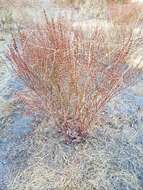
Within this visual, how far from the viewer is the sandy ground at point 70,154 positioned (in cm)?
284

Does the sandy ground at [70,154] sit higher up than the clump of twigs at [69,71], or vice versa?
the clump of twigs at [69,71]

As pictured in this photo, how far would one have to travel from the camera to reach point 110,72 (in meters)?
2.81

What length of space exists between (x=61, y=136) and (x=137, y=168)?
708 mm

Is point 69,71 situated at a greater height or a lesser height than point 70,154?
greater

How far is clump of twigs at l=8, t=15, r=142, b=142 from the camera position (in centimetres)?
269

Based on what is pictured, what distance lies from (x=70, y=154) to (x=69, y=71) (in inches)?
29.8

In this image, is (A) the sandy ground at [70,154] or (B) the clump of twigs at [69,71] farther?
(A) the sandy ground at [70,154]

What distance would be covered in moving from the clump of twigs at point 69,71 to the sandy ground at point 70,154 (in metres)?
0.26

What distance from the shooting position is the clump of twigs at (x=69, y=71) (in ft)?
8.83

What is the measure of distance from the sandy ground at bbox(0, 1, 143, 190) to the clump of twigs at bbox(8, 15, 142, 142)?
0.86ft

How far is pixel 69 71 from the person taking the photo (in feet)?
8.82

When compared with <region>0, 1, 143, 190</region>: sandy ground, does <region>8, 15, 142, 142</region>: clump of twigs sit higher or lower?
higher

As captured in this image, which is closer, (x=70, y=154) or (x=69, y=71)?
(x=69, y=71)

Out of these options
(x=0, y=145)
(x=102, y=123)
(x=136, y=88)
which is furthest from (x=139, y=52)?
(x=0, y=145)
